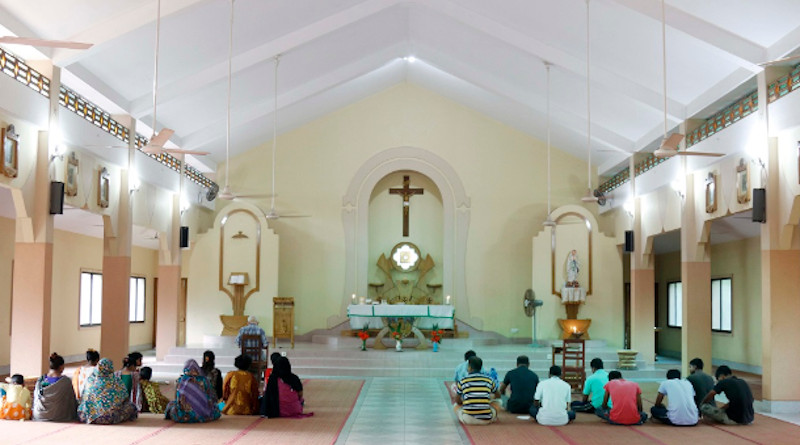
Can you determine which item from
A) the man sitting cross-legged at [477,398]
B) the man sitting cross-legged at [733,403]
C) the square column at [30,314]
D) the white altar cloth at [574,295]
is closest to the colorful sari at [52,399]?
the square column at [30,314]

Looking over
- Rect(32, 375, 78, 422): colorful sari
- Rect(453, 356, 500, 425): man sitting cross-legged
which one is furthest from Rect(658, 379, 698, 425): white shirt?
Rect(32, 375, 78, 422): colorful sari

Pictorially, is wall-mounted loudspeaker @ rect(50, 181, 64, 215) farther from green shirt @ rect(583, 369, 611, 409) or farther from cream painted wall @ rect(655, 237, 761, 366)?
cream painted wall @ rect(655, 237, 761, 366)

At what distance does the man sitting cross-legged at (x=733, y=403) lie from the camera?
9.53 m

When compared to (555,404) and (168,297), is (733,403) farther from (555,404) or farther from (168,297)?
(168,297)

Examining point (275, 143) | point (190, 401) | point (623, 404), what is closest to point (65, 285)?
point (275, 143)

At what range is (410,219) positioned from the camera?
66.7ft

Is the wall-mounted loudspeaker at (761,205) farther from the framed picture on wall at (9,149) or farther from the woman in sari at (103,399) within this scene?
the framed picture on wall at (9,149)

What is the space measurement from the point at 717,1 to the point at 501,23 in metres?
4.21

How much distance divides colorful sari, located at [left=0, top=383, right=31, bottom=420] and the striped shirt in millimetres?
4941

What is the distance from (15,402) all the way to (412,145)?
1235 cm

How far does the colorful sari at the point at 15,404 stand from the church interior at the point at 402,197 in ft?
1.67

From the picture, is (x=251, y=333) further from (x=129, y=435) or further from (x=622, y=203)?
(x=622, y=203)

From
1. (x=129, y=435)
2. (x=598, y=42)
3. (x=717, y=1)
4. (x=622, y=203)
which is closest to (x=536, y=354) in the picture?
(x=622, y=203)

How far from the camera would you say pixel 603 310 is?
1766 cm
